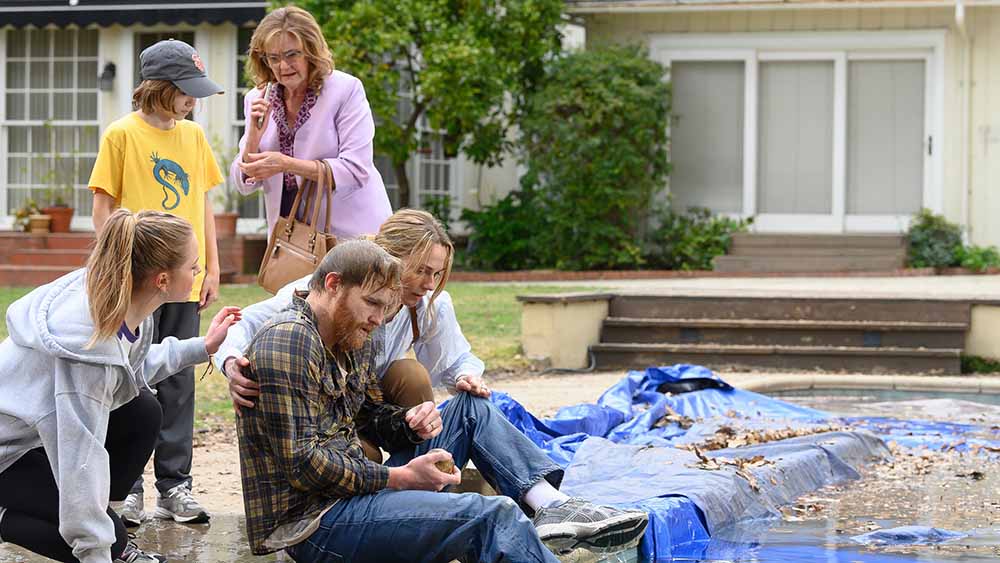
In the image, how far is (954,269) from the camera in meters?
15.6

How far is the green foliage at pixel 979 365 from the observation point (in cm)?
1005

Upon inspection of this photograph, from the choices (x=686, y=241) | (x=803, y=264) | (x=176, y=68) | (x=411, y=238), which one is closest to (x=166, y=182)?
(x=176, y=68)

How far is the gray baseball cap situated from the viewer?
15.4 ft

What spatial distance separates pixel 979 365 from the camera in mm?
10078

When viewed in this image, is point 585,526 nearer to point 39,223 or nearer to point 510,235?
point 510,235

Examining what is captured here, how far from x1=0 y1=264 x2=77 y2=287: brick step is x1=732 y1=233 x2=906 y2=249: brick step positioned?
7.56 metres

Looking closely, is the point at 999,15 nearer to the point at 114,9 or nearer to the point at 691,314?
the point at 691,314

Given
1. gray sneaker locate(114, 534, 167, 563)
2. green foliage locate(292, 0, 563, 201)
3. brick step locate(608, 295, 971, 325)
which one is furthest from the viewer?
green foliage locate(292, 0, 563, 201)

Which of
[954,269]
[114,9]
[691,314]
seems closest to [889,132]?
[954,269]

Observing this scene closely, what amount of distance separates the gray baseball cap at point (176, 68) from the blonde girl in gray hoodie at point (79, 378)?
1.17 m

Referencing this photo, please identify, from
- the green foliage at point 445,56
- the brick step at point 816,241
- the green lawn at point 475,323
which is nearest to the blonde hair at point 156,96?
the green lawn at point 475,323

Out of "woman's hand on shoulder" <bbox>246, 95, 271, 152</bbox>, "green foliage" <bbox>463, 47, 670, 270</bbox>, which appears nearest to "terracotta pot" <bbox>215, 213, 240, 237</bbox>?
"green foliage" <bbox>463, 47, 670, 270</bbox>

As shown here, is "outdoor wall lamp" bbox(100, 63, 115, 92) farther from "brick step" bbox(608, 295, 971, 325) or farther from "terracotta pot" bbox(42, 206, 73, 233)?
"brick step" bbox(608, 295, 971, 325)

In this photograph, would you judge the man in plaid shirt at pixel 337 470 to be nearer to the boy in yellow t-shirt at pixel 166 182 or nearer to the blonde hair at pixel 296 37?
the boy in yellow t-shirt at pixel 166 182
